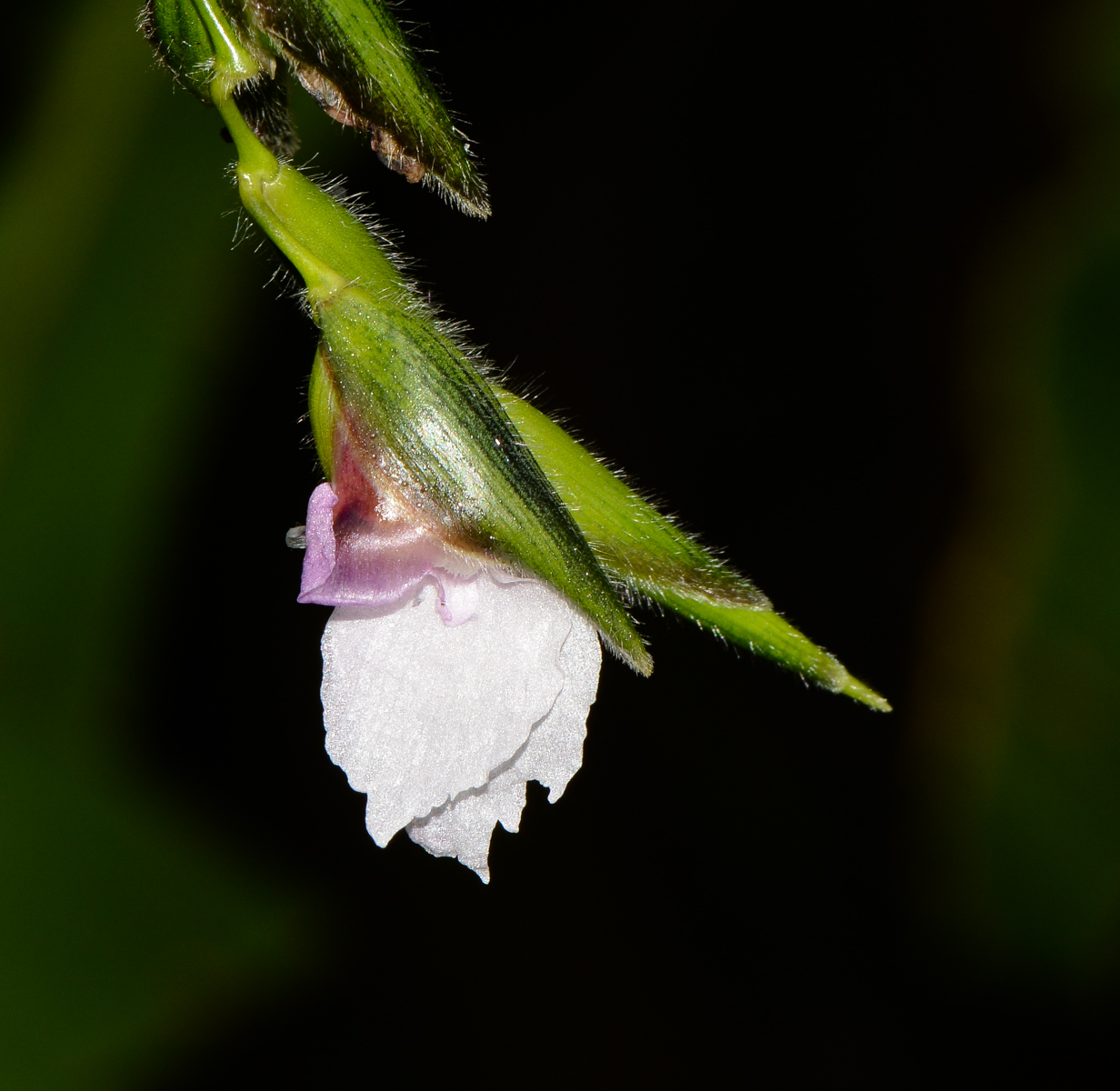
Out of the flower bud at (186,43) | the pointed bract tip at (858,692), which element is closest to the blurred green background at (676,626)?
the flower bud at (186,43)

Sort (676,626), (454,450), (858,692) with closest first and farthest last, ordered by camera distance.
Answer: (454,450)
(858,692)
(676,626)

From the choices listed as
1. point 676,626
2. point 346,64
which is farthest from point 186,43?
point 676,626

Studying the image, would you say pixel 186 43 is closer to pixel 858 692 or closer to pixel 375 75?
pixel 375 75

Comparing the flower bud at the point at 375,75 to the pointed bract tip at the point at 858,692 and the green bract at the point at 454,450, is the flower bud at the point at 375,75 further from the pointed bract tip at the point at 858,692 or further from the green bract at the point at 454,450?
the pointed bract tip at the point at 858,692

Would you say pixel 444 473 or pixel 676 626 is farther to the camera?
pixel 676 626

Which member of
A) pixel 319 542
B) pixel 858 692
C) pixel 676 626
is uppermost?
pixel 319 542

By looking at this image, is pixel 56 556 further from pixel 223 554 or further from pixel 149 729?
pixel 223 554

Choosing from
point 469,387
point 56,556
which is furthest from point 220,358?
point 469,387
